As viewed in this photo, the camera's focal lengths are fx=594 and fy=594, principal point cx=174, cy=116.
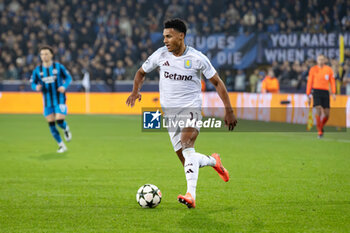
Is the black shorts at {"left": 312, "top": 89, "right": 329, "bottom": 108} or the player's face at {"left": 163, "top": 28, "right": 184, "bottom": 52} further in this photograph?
the black shorts at {"left": 312, "top": 89, "right": 329, "bottom": 108}

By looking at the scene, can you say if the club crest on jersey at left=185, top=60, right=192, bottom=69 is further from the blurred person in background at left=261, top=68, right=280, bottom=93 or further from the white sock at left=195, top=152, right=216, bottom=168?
the blurred person in background at left=261, top=68, right=280, bottom=93

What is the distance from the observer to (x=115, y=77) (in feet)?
92.9

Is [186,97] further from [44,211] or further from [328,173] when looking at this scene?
[328,173]

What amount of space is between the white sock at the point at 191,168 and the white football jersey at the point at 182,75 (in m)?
0.57

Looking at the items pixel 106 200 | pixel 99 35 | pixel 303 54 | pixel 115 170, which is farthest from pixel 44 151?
pixel 99 35

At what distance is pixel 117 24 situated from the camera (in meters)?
31.1

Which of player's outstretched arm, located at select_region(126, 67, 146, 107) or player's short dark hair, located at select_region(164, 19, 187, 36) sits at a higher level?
player's short dark hair, located at select_region(164, 19, 187, 36)

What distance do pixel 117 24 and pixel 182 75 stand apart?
24.8 meters

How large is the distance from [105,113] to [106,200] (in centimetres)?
2012

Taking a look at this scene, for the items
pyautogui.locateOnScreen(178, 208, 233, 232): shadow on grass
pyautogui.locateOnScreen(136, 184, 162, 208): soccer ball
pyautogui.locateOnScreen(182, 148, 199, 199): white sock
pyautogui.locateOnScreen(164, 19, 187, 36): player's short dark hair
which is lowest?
pyautogui.locateOnScreen(178, 208, 233, 232): shadow on grass

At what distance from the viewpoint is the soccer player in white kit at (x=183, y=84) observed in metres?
6.83

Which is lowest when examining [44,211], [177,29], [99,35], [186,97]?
[44,211]

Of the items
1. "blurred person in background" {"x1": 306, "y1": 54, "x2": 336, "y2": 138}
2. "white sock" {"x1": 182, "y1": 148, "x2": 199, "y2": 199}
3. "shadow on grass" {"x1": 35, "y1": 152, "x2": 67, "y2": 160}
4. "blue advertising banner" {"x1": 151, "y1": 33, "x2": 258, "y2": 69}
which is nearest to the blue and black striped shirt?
"shadow on grass" {"x1": 35, "y1": 152, "x2": 67, "y2": 160}

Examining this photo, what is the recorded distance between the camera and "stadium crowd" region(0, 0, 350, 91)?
1120 inches
